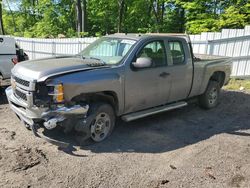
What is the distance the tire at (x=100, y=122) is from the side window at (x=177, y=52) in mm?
1992

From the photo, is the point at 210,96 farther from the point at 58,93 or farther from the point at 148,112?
the point at 58,93

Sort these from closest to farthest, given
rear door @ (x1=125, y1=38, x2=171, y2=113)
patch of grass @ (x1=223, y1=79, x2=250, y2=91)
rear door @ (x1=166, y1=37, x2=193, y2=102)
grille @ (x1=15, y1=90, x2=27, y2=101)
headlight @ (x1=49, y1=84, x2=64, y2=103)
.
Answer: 1. headlight @ (x1=49, y1=84, x2=64, y2=103)
2. grille @ (x1=15, y1=90, x2=27, y2=101)
3. rear door @ (x1=125, y1=38, x2=171, y2=113)
4. rear door @ (x1=166, y1=37, x2=193, y2=102)
5. patch of grass @ (x1=223, y1=79, x2=250, y2=91)

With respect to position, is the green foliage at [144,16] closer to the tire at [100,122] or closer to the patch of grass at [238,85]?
the patch of grass at [238,85]

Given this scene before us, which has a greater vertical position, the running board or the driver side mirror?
the driver side mirror

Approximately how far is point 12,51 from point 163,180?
19.7 ft

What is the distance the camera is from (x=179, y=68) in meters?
5.94

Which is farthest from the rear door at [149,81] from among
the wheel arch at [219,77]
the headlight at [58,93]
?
the wheel arch at [219,77]

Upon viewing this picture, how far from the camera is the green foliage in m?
15.5

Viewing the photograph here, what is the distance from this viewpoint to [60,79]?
163 inches

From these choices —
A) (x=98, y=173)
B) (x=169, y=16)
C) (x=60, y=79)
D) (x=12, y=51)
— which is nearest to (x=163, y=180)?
(x=98, y=173)

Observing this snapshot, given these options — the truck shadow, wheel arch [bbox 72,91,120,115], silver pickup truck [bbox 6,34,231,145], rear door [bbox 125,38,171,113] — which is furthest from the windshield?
the truck shadow

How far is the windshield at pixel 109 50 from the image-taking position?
515 centimetres

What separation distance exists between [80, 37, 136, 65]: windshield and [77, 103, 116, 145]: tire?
2.89ft

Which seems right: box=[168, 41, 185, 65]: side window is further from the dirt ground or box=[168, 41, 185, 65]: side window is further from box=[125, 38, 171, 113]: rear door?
the dirt ground
